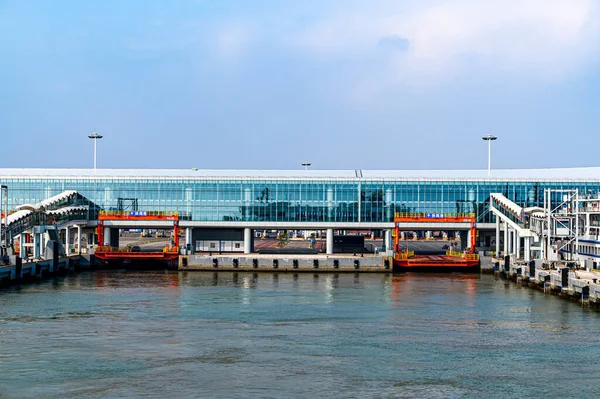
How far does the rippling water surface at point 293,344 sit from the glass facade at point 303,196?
40.4 meters

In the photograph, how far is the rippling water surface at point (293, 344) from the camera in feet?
153

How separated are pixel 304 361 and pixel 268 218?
7906cm

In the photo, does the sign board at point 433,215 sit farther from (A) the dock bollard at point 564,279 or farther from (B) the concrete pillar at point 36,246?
(B) the concrete pillar at point 36,246

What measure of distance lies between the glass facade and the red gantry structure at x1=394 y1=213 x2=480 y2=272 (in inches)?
82.6

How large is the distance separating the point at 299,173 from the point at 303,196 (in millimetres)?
14621

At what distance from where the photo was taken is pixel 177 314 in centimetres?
7119

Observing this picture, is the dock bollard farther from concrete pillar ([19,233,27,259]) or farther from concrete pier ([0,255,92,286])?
A: concrete pillar ([19,233,27,259])

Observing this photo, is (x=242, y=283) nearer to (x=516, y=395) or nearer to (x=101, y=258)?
(x=101, y=258)

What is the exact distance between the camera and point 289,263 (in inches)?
4656

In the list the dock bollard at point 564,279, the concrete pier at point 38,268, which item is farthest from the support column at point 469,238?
the concrete pier at point 38,268

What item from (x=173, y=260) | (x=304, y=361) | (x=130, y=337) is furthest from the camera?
(x=173, y=260)

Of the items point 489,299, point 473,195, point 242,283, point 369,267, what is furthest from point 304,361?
point 473,195

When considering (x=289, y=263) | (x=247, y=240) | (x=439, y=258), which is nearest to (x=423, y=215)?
(x=439, y=258)

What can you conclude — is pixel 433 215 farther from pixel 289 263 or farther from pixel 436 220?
pixel 289 263
